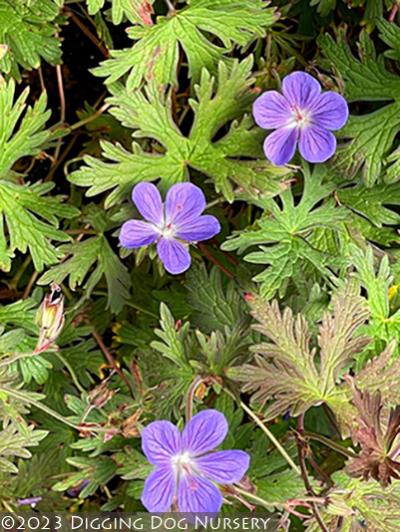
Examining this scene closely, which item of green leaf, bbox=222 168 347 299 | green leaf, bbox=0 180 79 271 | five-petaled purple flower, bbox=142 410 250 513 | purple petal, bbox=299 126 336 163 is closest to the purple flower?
purple petal, bbox=299 126 336 163

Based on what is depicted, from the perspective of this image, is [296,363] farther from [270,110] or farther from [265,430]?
[270,110]

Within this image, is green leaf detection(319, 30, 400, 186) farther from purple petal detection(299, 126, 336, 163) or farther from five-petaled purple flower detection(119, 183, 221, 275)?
five-petaled purple flower detection(119, 183, 221, 275)

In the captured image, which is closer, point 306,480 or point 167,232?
point 306,480

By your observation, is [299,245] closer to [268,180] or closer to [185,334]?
[268,180]

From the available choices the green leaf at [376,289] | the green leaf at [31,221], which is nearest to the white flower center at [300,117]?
the green leaf at [376,289]

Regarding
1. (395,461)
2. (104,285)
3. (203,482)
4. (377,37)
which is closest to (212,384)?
(203,482)

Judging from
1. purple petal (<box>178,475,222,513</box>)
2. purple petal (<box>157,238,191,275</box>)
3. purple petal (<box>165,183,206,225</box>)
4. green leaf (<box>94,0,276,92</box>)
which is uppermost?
green leaf (<box>94,0,276,92</box>)

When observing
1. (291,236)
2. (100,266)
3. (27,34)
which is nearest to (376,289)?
(291,236)
